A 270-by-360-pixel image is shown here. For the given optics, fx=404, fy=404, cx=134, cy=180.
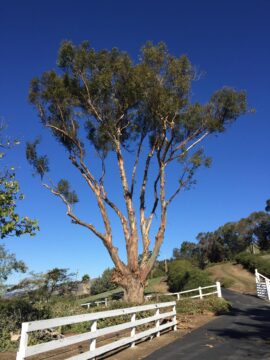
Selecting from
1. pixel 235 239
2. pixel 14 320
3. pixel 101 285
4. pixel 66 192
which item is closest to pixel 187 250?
pixel 235 239

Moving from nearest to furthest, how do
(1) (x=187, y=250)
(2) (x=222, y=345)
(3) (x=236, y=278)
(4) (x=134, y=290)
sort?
(2) (x=222, y=345) < (4) (x=134, y=290) < (3) (x=236, y=278) < (1) (x=187, y=250)

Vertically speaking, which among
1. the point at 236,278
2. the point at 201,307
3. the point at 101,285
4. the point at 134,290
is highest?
the point at 101,285

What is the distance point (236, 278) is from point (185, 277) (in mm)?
17019

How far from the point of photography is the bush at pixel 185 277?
35312mm

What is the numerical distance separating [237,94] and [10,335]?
19.2 meters

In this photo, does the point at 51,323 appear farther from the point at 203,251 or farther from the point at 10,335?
the point at 203,251

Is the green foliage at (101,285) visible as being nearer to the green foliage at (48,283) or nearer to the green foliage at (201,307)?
the green foliage at (48,283)

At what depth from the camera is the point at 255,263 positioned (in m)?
51.2

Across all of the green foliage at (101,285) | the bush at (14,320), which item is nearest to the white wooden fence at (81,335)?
the bush at (14,320)

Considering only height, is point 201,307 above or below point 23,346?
above

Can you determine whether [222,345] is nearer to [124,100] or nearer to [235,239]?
[124,100]

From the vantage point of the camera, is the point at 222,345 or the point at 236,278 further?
the point at 236,278

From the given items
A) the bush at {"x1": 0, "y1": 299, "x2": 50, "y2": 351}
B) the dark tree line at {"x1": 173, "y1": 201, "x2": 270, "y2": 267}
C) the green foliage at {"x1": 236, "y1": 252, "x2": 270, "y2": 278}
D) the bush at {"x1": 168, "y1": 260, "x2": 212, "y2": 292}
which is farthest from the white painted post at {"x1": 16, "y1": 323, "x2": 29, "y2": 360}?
the dark tree line at {"x1": 173, "y1": 201, "x2": 270, "y2": 267}

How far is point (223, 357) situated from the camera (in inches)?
339
